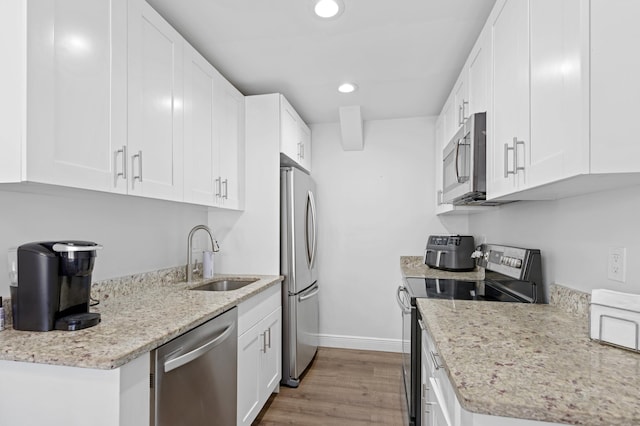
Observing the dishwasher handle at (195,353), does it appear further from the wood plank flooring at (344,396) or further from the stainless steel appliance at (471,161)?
the stainless steel appliance at (471,161)

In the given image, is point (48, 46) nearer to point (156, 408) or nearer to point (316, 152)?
point (156, 408)

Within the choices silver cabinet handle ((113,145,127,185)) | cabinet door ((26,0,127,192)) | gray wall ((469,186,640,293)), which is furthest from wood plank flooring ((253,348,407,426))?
cabinet door ((26,0,127,192))

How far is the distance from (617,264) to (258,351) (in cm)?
187

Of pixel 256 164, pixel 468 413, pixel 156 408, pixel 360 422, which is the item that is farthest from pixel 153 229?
pixel 468 413

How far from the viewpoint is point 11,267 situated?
123 centimetres

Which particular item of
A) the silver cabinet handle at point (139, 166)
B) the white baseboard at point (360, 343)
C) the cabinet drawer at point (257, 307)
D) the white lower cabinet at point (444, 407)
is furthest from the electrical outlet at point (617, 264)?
the white baseboard at point (360, 343)

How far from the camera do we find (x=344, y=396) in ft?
8.25

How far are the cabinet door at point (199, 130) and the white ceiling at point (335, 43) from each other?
18cm

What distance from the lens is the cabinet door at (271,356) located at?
2244 mm

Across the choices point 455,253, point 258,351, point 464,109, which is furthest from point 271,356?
point 464,109

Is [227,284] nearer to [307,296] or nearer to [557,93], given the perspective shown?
[307,296]

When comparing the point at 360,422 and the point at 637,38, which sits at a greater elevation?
the point at 637,38

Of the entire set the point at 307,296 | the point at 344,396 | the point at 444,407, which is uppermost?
the point at 444,407

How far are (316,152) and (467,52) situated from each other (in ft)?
6.10
